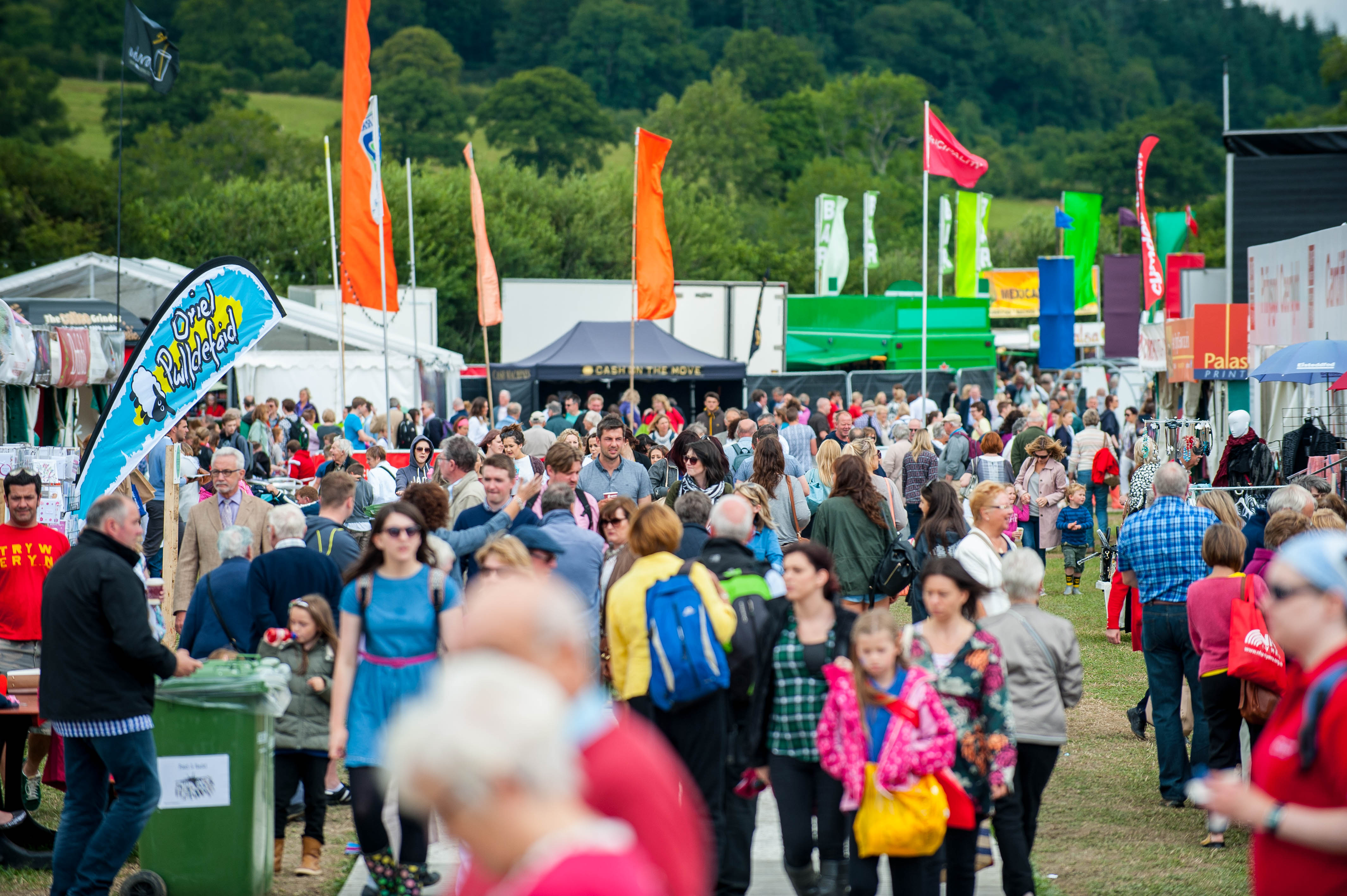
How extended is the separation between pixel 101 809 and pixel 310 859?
1.05 m

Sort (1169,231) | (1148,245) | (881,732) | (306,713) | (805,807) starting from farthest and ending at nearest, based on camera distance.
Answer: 1. (1169,231)
2. (1148,245)
3. (306,713)
4. (805,807)
5. (881,732)

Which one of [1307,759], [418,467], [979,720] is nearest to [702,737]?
[979,720]

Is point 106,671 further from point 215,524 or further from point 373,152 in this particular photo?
point 373,152

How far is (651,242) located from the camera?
61.8 ft

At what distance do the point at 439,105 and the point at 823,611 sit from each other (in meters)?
90.3

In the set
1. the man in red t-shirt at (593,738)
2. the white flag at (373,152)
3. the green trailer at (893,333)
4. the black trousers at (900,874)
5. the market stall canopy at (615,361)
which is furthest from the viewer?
the green trailer at (893,333)

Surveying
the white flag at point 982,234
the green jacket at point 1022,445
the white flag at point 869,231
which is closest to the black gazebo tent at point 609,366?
the green jacket at point 1022,445

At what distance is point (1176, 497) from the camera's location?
725cm

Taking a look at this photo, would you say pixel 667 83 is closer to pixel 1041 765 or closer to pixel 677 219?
pixel 677 219

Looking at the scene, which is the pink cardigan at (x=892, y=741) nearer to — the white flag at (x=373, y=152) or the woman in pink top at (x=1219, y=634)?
the woman in pink top at (x=1219, y=634)

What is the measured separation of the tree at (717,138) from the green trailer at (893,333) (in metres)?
53.4

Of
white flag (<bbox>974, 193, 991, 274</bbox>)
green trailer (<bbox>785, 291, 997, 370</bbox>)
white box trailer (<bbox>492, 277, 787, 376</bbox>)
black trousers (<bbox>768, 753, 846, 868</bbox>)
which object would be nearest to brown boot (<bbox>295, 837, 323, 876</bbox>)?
black trousers (<bbox>768, 753, 846, 868</bbox>)

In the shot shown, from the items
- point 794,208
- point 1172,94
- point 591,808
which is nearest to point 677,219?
point 794,208

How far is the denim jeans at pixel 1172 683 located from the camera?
22.9ft
